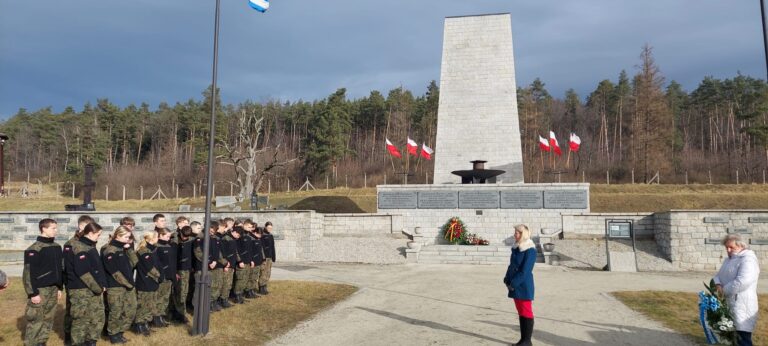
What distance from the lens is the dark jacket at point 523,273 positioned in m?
6.07

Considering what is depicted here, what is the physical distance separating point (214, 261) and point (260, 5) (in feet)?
15.4

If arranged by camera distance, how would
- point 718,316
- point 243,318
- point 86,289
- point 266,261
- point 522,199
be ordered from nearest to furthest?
1. point 718,316
2. point 86,289
3. point 243,318
4. point 266,261
5. point 522,199

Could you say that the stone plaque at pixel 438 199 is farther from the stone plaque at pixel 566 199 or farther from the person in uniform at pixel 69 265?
the person in uniform at pixel 69 265

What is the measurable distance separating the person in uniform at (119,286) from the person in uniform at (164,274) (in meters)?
0.63

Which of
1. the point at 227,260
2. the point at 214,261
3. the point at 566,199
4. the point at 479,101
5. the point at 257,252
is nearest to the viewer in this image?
the point at 214,261

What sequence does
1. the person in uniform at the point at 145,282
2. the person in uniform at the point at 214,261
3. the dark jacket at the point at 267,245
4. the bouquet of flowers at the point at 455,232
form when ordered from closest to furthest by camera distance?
the person in uniform at the point at 145,282, the person in uniform at the point at 214,261, the dark jacket at the point at 267,245, the bouquet of flowers at the point at 455,232

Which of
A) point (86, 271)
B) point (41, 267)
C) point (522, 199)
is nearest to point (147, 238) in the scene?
point (86, 271)

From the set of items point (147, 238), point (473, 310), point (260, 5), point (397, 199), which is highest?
point (260, 5)

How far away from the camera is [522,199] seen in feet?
61.2

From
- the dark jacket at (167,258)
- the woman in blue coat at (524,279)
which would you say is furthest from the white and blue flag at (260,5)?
the woman in blue coat at (524,279)

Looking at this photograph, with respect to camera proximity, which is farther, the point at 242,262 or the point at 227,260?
the point at 242,262

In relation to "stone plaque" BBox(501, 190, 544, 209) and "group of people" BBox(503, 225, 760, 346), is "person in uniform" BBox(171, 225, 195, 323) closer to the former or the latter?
"group of people" BBox(503, 225, 760, 346)

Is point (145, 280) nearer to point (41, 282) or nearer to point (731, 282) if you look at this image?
point (41, 282)

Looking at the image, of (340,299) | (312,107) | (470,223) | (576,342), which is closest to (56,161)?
(312,107)
